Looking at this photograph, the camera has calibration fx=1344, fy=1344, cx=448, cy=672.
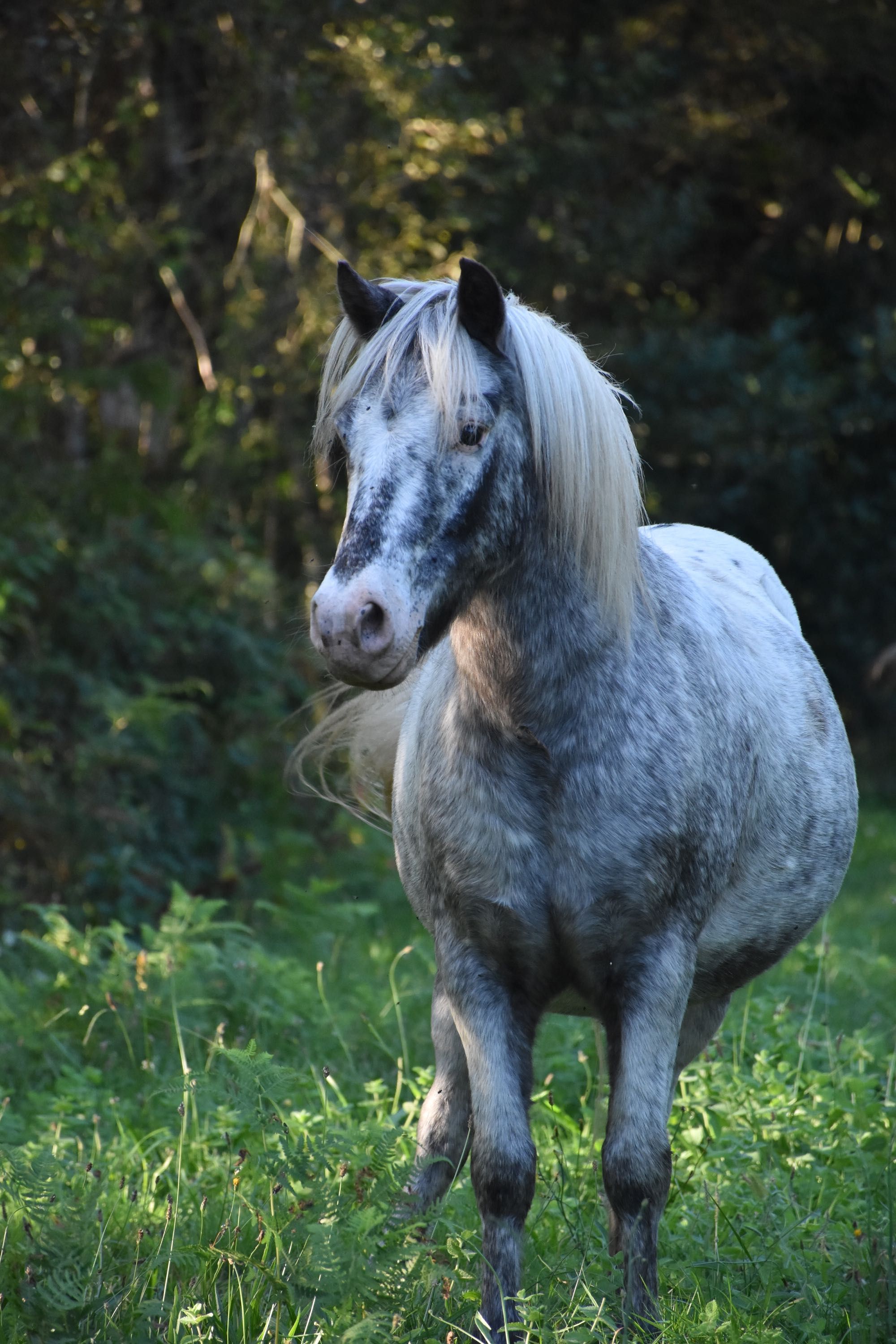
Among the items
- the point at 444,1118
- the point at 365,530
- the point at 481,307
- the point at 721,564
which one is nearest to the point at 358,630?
the point at 365,530

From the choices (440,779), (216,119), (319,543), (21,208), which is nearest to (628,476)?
(440,779)

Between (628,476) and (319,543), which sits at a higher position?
(628,476)

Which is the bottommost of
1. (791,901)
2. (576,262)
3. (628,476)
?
(576,262)

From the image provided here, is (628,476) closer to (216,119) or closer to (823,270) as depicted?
(216,119)

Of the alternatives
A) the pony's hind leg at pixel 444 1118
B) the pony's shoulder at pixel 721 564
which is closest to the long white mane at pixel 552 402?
the pony's shoulder at pixel 721 564

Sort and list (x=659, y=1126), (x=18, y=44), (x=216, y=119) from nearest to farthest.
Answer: (x=659, y=1126) < (x=18, y=44) < (x=216, y=119)

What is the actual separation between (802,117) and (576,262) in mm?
3307

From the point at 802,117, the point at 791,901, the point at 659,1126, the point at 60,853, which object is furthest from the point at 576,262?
the point at 659,1126

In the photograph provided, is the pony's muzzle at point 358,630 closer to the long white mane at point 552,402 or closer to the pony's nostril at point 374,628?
the pony's nostril at point 374,628

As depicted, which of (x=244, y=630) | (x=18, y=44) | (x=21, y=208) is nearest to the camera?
(x=18, y=44)

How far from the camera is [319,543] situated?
927cm

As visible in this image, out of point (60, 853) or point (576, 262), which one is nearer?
point (60, 853)

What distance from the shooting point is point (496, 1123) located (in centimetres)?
260

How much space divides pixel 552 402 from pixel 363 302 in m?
0.45
